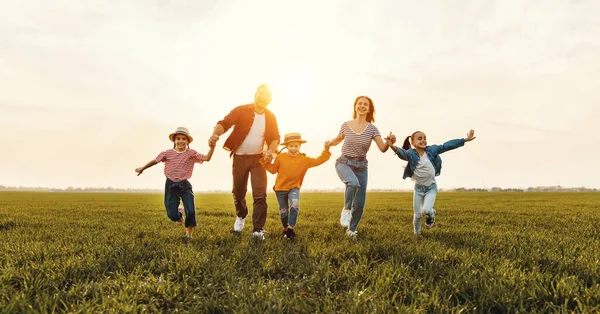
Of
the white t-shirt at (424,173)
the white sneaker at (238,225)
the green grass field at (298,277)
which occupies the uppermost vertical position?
the white t-shirt at (424,173)

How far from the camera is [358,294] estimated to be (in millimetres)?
3516

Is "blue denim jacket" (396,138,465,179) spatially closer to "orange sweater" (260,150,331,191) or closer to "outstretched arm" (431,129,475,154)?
"outstretched arm" (431,129,475,154)

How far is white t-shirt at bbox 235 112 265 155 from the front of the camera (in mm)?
7469

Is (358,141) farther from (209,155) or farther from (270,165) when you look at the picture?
(209,155)

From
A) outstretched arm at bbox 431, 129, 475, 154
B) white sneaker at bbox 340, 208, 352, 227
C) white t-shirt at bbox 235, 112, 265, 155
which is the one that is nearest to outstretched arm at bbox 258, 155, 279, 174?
white t-shirt at bbox 235, 112, 265, 155

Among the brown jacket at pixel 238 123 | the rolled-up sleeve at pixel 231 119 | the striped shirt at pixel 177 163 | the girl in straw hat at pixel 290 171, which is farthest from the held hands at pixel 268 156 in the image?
the striped shirt at pixel 177 163

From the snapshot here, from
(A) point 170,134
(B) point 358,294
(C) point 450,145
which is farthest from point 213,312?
(C) point 450,145

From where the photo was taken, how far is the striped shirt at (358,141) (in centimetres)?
714

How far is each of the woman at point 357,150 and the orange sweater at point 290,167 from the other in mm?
436

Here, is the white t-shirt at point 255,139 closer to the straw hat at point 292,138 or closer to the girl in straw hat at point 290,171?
the girl in straw hat at point 290,171

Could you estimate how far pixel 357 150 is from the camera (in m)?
7.20

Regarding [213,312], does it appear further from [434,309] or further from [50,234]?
[50,234]

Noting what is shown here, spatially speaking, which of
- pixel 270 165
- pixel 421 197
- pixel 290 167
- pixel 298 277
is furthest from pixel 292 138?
pixel 298 277

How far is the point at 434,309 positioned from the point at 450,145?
4.99 m
